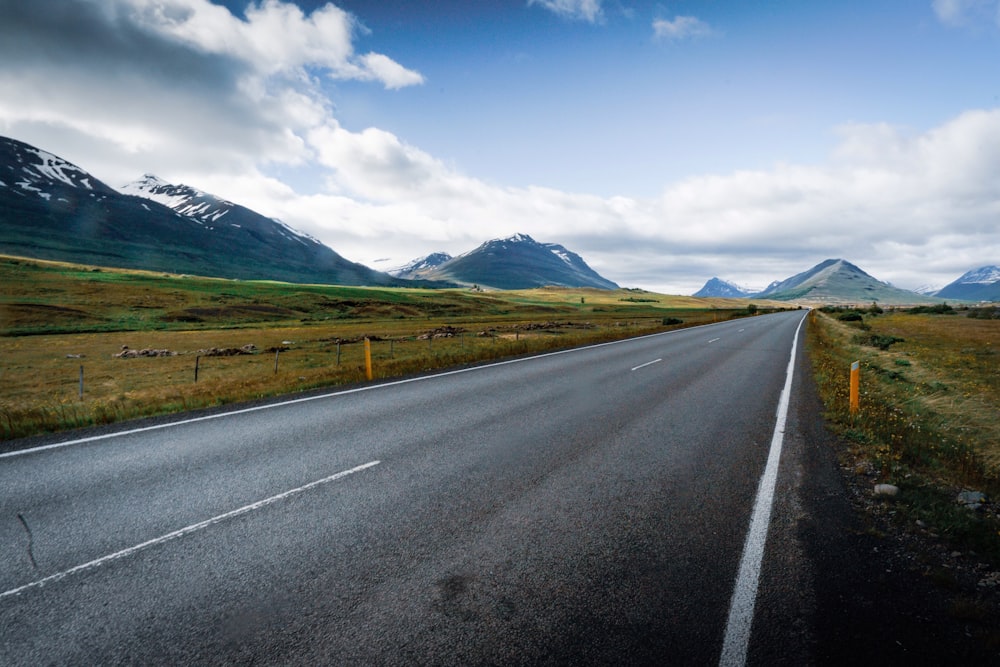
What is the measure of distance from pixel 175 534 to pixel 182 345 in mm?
43938

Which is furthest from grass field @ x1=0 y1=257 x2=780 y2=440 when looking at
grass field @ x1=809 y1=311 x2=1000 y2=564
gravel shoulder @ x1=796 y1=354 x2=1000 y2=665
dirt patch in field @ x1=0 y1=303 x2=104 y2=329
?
grass field @ x1=809 y1=311 x2=1000 y2=564

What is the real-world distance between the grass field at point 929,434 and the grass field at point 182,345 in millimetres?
12135

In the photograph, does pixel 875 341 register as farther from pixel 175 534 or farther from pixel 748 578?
pixel 175 534

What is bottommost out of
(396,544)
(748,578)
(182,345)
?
(182,345)

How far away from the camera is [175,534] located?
467 centimetres

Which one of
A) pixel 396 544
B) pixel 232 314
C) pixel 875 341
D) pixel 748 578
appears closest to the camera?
pixel 748 578

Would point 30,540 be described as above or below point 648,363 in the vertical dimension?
below

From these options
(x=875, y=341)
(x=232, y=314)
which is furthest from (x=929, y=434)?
(x=232, y=314)

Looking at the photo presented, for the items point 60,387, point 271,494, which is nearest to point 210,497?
point 271,494

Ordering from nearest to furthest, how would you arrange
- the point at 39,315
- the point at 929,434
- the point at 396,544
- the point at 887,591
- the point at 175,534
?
the point at 887,591 → the point at 396,544 → the point at 175,534 → the point at 929,434 → the point at 39,315

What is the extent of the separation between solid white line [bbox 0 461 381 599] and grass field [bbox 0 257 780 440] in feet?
20.4

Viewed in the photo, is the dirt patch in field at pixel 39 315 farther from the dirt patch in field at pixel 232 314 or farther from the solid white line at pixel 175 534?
the solid white line at pixel 175 534

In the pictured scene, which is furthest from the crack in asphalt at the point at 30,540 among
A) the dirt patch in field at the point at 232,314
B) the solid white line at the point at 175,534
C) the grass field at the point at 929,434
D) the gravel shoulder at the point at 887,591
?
the dirt patch in field at the point at 232,314

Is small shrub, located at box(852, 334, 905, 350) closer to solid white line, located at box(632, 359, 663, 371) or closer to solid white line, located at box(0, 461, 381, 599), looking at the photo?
solid white line, located at box(632, 359, 663, 371)
